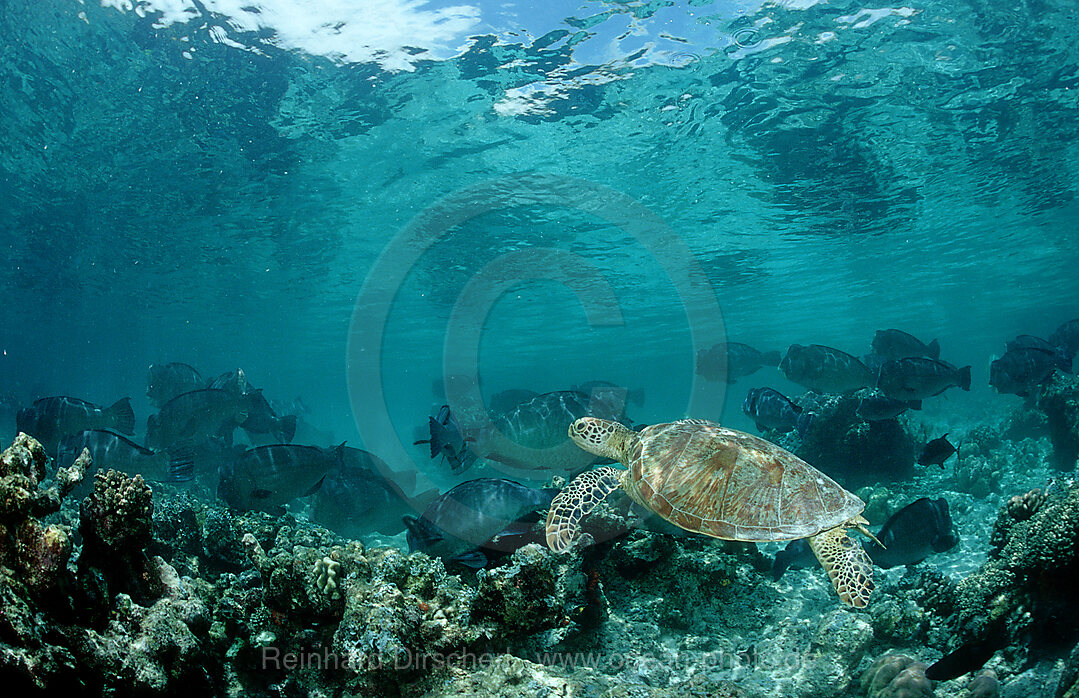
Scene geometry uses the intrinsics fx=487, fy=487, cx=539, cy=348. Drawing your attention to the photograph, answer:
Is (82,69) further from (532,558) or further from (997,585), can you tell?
(997,585)

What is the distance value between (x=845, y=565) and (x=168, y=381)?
43.9 feet

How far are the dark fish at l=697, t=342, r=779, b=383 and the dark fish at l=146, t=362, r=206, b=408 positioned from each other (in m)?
13.0

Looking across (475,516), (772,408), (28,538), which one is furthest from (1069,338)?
(28,538)

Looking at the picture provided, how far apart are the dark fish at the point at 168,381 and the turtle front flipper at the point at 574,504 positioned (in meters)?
10.4

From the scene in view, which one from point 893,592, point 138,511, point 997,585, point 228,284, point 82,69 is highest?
point 82,69

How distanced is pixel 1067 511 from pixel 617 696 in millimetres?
3942

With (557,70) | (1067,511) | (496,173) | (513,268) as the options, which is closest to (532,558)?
(1067,511)

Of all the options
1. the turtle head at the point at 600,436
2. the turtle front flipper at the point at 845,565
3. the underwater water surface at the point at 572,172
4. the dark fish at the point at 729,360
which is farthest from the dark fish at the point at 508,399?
the turtle front flipper at the point at 845,565

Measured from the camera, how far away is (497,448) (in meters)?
8.74

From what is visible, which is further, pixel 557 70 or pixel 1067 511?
pixel 557 70

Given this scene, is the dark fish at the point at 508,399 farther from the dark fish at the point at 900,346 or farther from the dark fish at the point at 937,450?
the dark fish at the point at 937,450

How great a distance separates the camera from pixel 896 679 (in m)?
3.95

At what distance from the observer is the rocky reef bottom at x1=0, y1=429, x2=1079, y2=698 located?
229cm

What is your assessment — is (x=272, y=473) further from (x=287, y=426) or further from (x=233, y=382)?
(x=233, y=382)
